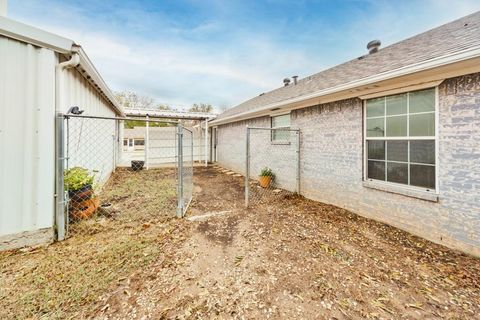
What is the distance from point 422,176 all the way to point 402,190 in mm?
399

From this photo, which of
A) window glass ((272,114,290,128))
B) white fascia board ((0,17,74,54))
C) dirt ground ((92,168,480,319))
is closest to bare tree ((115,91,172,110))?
window glass ((272,114,290,128))

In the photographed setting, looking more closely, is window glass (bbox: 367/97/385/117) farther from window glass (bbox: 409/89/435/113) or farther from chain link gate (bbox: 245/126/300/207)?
chain link gate (bbox: 245/126/300/207)

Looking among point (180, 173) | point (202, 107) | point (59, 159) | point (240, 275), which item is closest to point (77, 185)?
point (59, 159)

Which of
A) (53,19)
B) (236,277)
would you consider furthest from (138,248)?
(53,19)

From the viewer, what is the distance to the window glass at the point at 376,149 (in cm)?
421

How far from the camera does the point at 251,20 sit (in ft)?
29.5

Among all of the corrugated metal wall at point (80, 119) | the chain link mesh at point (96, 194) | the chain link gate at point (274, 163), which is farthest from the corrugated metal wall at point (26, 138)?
the chain link gate at point (274, 163)

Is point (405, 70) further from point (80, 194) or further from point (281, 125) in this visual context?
point (80, 194)

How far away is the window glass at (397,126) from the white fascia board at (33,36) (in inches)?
226

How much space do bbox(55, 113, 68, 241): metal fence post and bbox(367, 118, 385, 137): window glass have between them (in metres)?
5.72

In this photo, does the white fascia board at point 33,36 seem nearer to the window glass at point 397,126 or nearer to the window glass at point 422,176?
the window glass at point 397,126

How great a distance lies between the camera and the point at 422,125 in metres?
3.53

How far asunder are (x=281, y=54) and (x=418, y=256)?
41.5ft

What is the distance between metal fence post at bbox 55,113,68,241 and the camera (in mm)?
2969
